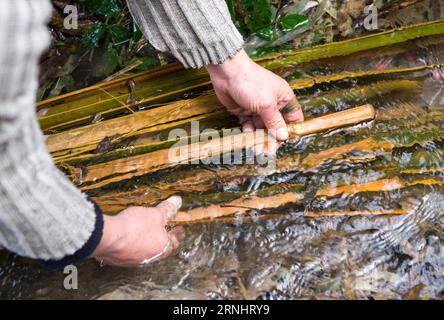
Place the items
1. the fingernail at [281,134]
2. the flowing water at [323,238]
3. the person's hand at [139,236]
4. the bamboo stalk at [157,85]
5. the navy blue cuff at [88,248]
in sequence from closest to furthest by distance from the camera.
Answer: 1. the navy blue cuff at [88,248]
2. the person's hand at [139,236]
3. the flowing water at [323,238]
4. the fingernail at [281,134]
5. the bamboo stalk at [157,85]

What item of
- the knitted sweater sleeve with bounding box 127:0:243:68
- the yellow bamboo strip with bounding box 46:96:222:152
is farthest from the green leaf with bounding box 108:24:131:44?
the knitted sweater sleeve with bounding box 127:0:243:68

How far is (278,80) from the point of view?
1652 mm

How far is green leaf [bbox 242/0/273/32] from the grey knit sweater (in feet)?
1.96

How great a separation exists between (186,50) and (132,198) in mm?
553

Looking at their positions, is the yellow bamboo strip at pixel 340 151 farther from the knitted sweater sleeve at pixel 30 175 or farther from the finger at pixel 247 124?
the knitted sweater sleeve at pixel 30 175

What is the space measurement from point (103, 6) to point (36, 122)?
141cm

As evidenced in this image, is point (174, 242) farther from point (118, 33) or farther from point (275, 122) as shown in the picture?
point (118, 33)

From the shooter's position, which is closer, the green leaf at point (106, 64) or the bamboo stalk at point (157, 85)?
the bamboo stalk at point (157, 85)

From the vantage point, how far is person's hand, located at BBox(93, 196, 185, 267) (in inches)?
48.1

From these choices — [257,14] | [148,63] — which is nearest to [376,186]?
[257,14]

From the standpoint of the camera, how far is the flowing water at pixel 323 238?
4.56 feet

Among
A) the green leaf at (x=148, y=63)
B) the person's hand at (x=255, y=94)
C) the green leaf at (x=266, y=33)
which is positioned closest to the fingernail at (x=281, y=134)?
the person's hand at (x=255, y=94)

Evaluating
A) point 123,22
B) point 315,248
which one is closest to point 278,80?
point 315,248
